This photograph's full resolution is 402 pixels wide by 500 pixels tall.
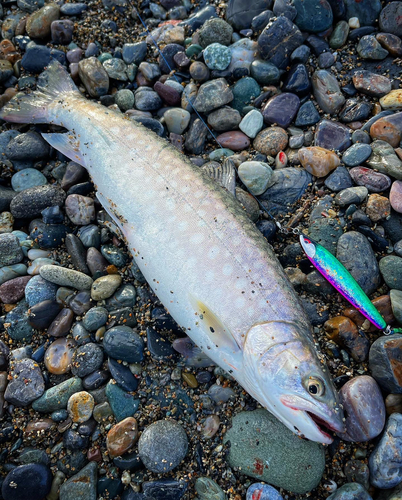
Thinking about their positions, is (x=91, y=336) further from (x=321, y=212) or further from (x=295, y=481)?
(x=321, y=212)

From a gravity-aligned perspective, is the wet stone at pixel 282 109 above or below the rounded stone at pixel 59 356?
above

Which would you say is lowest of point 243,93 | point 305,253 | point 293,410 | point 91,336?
point 91,336

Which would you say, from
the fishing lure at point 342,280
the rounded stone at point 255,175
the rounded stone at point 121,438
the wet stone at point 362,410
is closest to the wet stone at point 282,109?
the rounded stone at point 255,175

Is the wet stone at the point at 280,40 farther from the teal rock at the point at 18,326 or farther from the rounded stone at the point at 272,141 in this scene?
the teal rock at the point at 18,326

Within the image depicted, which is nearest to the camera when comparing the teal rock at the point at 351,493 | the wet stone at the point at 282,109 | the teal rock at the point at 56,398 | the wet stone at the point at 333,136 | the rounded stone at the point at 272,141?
the teal rock at the point at 351,493

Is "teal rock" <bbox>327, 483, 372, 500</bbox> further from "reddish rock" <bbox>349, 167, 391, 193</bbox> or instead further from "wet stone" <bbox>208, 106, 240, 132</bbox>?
"wet stone" <bbox>208, 106, 240, 132</bbox>

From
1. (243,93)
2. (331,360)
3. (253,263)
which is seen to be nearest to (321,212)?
(253,263)

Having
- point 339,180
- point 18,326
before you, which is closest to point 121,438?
point 18,326
